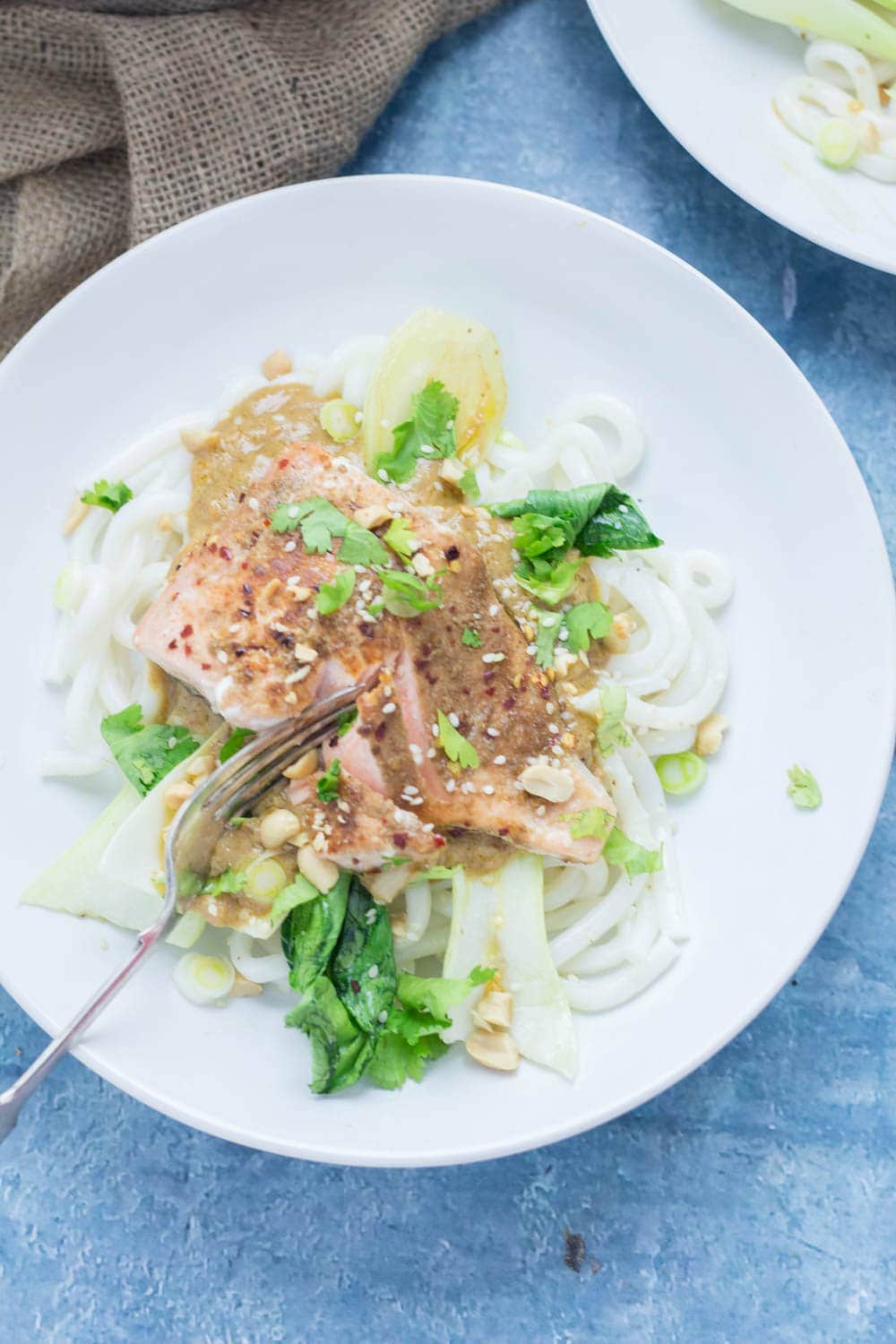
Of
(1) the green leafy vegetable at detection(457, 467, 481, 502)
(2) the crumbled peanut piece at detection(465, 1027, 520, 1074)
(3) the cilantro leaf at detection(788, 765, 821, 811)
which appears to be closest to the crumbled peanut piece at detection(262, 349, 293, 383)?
(1) the green leafy vegetable at detection(457, 467, 481, 502)

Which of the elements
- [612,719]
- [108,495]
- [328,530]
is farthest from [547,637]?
[108,495]

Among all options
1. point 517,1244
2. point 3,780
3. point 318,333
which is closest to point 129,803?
point 3,780

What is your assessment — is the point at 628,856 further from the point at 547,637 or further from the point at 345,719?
the point at 345,719

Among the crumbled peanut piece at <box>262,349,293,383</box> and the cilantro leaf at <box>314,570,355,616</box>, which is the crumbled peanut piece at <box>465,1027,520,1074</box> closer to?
the cilantro leaf at <box>314,570,355,616</box>

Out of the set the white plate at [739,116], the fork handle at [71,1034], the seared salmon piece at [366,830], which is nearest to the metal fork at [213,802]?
the fork handle at [71,1034]

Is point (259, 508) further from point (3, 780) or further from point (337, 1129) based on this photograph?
point (337, 1129)
